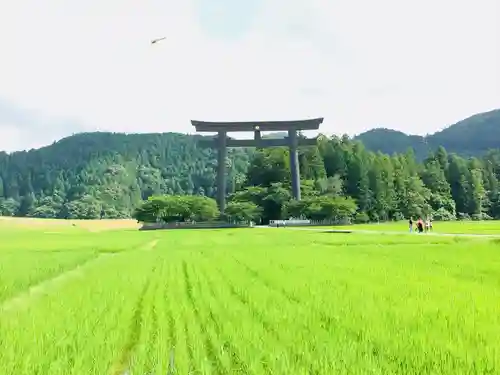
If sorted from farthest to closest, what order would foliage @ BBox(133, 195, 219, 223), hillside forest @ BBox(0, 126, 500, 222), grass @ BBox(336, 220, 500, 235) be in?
1. hillside forest @ BBox(0, 126, 500, 222)
2. foliage @ BBox(133, 195, 219, 223)
3. grass @ BBox(336, 220, 500, 235)

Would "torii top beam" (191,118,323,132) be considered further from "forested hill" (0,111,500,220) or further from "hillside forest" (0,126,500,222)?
"forested hill" (0,111,500,220)

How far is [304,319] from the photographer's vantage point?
6844 millimetres

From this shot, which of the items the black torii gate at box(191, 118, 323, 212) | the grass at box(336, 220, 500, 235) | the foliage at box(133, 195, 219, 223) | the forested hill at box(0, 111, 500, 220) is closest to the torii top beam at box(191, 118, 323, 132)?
the black torii gate at box(191, 118, 323, 212)

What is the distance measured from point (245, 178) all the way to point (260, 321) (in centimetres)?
7199

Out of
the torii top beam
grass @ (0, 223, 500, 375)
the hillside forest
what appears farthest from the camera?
the hillside forest

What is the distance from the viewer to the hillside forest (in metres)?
70.1

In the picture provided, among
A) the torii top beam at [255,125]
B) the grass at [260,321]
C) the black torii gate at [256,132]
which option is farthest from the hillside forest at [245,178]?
the grass at [260,321]

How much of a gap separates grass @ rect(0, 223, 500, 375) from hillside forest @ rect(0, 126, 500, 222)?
162ft

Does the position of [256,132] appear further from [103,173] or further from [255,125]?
[103,173]

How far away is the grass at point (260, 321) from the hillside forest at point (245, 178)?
162ft

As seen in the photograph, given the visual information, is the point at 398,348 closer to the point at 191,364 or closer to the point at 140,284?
the point at 191,364

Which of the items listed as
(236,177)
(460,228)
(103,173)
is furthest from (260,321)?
(103,173)

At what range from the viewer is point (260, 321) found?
689 centimetres

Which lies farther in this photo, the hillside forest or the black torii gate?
the hillside forest
